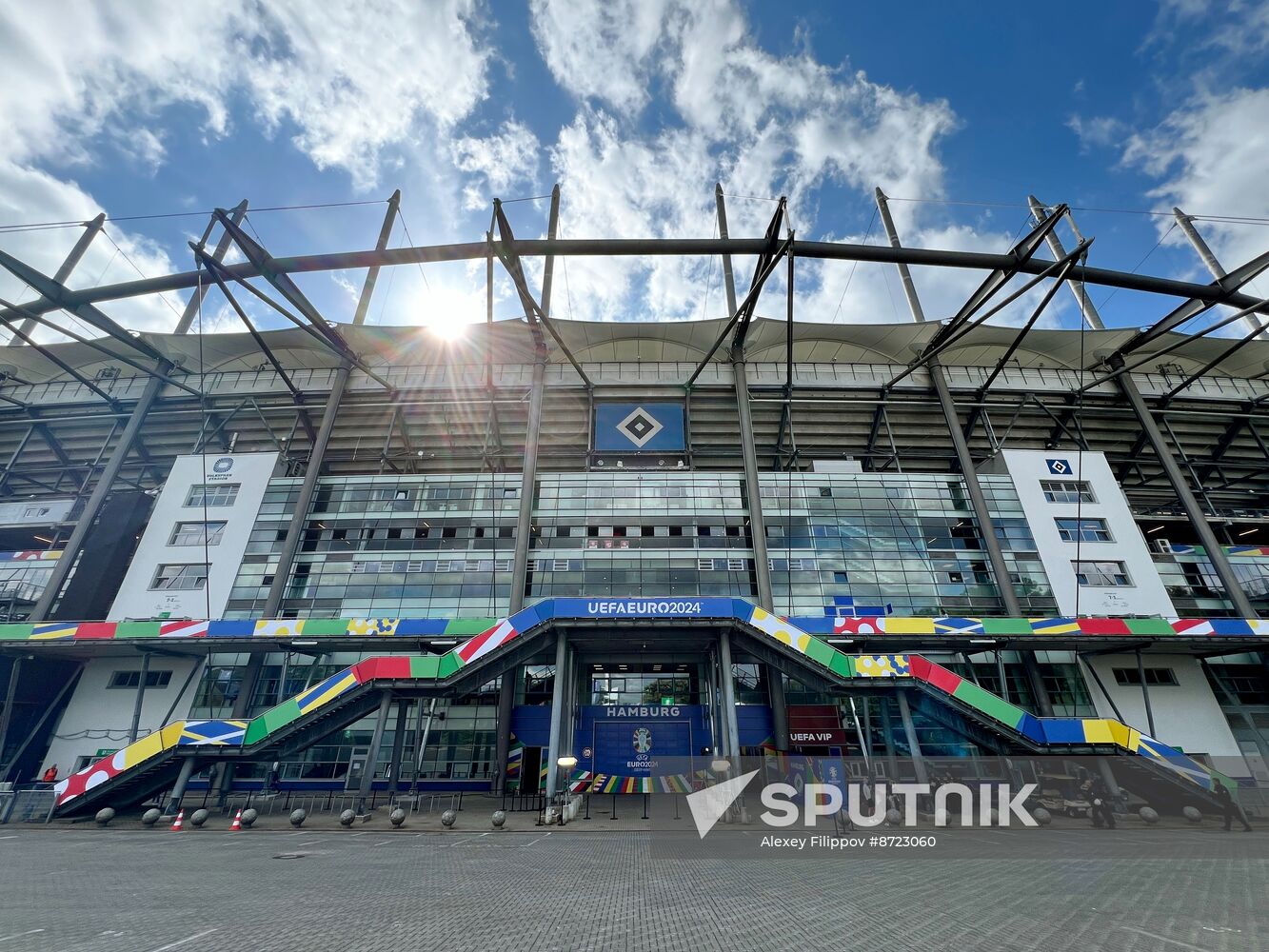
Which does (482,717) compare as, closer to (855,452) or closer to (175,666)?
(175,666)

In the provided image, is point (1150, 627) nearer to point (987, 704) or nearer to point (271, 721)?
point (987, 704)

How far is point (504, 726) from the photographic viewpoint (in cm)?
2816

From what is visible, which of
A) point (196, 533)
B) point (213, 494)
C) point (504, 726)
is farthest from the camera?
point (213, 494)

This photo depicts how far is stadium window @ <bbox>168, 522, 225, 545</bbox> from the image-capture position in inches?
1337

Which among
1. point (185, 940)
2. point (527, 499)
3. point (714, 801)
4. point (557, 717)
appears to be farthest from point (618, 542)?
point (185, 940)

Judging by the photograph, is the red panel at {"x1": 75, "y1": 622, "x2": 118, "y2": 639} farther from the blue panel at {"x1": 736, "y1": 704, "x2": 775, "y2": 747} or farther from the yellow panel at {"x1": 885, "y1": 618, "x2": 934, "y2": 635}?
the yellow panel at {"x1": 885, "y1": 618, "x2": 934, "y2": 635}

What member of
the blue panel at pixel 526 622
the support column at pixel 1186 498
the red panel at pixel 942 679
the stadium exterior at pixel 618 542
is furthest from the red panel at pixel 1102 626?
the blue panel at pixel 526 622

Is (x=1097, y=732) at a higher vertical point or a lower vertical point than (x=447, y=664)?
lower

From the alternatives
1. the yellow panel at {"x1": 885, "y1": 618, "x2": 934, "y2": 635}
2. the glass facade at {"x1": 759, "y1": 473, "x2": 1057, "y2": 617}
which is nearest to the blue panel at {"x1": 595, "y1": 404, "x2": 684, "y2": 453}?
the glass facade at {"x1": 759, "y1": 473, "x2": 1057, "y2": 617}

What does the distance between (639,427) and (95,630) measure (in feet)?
106

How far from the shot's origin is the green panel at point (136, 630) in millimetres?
26644

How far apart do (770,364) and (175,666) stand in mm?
43169

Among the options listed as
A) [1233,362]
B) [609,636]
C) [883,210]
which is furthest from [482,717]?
[1233,362]

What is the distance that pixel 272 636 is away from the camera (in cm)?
2681
